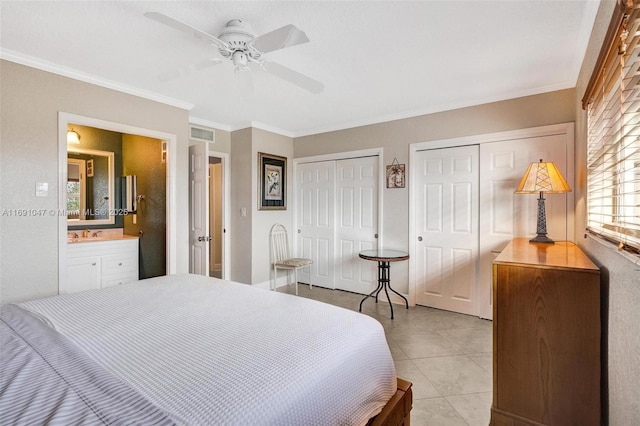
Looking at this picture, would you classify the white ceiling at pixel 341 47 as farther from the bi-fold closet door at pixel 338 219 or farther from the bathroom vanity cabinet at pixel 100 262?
the bathroom vanity cabinet at pixel 100 262

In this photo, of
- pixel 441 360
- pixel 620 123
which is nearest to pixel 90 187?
pixel 441 360

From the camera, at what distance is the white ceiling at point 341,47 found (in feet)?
5.88

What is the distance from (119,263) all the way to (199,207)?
3.96 feet

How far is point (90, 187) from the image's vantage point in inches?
155

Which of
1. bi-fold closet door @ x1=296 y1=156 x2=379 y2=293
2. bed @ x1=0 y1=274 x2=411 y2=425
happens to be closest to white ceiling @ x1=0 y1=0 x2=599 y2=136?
bi-fold closet door @ x1=296 y1=156 x2=379 y2=293

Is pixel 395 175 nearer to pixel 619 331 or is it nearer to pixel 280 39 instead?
pixel 280 39

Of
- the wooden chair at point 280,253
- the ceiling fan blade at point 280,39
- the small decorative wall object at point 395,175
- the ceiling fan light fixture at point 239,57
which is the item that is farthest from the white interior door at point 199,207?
the small decorative wall object at point 395,175

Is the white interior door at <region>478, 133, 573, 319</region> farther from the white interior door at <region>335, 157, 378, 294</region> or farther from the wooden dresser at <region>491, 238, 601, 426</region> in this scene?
the wooden dresser at <region>491, 238, 601, 426</region>

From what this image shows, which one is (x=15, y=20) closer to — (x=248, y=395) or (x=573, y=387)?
(x=248, y=395)

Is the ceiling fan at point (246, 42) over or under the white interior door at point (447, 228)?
over

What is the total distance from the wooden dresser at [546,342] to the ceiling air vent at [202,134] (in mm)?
3833

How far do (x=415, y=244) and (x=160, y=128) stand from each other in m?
3.22

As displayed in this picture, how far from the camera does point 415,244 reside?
3.71 meters

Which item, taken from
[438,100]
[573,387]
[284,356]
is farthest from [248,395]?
[438,100]
